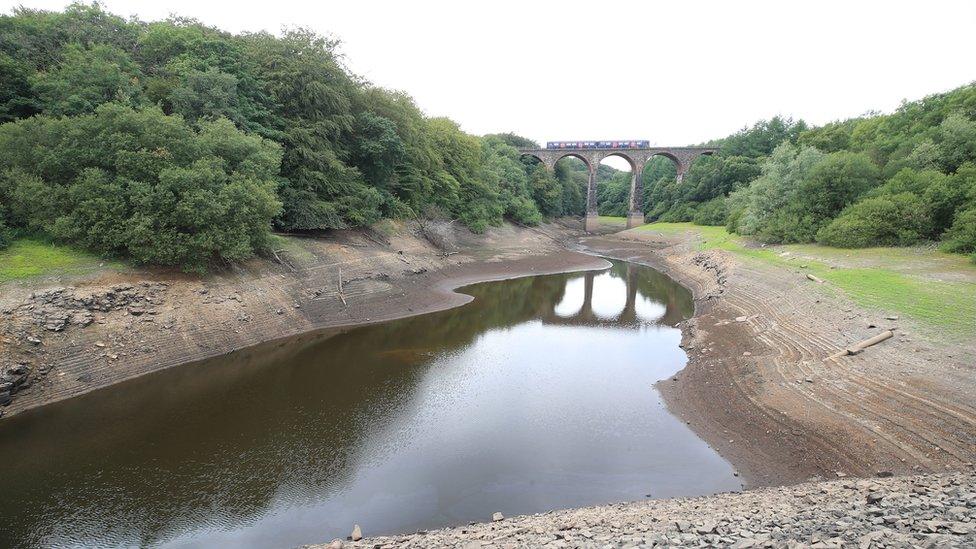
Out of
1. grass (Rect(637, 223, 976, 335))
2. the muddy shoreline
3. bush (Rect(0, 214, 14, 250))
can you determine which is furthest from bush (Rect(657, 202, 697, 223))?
bush (Rect(0, 214, 14, 250))

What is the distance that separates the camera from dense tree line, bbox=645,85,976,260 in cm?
2591

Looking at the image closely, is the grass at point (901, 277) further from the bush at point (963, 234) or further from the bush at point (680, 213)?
the bush at point (680, 213)

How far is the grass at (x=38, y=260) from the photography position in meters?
16.5

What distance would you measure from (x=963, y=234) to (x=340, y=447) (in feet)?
98.8

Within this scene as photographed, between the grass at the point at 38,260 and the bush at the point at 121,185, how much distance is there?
552 millimetres

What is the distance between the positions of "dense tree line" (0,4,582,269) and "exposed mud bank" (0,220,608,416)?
166cm

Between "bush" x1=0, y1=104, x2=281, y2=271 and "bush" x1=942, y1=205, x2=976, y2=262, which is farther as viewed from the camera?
"bush" x1=942, y1=205, x2=976, y2=262

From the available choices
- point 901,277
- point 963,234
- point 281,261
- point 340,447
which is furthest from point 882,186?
point 281,261

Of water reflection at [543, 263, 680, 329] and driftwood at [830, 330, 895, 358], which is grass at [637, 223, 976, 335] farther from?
water reflection at [543, 263, 680, 329]

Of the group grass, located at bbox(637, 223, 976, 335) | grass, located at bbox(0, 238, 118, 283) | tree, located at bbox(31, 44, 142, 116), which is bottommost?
grass, located at bbox(637, 223, 976, 335)

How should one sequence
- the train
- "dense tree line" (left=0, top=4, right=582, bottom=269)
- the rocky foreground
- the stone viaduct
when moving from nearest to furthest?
the rocky foreground → "dense tree line" (left=0, top=4, right=582, bottom=269) → the stone viaduct → the train

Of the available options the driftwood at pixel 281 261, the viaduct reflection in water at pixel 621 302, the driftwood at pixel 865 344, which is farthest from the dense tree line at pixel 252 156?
the driftwood at pixel 865 344

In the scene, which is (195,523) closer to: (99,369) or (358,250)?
(99,369)

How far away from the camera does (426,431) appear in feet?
44.4
